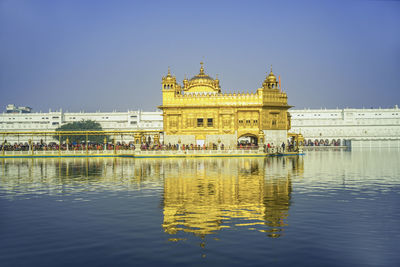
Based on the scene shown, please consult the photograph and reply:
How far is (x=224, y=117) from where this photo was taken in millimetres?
50250

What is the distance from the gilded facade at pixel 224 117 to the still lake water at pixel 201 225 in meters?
33.0

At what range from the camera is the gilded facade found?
50031 millimetres

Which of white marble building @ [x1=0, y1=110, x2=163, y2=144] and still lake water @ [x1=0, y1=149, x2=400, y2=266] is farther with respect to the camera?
white marble building @ [x1=0, y1=110, x2=163, y2=144]

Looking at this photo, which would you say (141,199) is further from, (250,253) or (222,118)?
(222,118)

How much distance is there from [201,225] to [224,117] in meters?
40.7

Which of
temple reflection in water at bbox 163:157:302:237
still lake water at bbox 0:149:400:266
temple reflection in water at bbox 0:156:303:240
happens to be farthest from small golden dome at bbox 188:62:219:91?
still lake water at bbox 0:149:400:266

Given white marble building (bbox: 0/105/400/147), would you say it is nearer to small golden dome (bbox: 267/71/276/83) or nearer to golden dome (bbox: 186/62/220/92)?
golden dome (bbox: 186/62/220/92)

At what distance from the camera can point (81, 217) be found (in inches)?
440

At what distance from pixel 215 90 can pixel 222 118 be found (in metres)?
6.15

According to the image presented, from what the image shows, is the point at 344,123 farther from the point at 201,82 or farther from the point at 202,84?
the point at 202,84

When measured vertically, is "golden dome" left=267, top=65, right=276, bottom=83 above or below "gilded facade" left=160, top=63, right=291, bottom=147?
above

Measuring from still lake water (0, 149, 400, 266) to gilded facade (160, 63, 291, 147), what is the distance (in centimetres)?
3297

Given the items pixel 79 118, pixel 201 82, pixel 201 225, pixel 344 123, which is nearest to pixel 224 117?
pixel 201 82

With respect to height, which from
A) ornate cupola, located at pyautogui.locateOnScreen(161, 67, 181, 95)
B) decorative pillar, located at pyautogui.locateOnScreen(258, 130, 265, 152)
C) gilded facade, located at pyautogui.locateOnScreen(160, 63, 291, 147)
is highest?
ornate cupola, located at pyautogui.locateOnScreen(161, 67, 181, 95)
